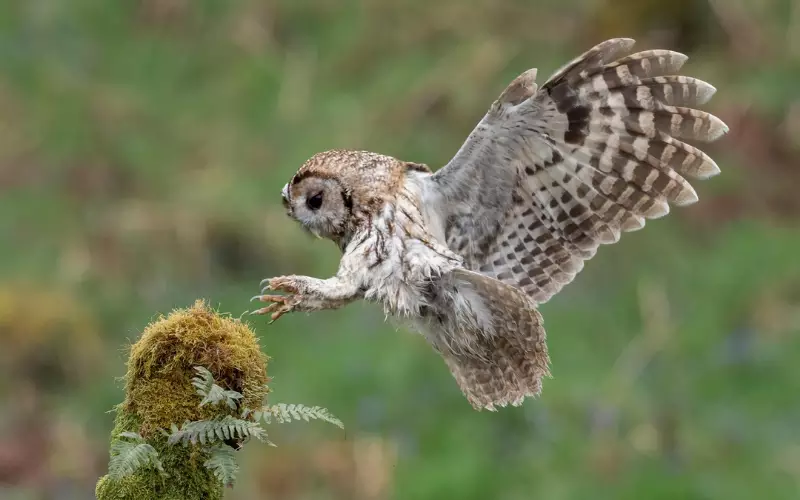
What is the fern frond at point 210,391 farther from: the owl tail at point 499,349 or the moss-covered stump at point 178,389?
the owl tail at point 499,349

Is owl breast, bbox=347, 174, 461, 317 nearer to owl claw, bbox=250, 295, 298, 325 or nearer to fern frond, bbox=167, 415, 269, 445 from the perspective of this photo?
owl claw, bbox=250, 295, 298, 325

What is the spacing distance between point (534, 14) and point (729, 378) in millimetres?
6432

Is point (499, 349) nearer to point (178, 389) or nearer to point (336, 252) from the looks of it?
point (178, 389)

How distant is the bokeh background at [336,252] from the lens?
28.2ft

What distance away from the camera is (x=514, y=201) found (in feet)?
17.7

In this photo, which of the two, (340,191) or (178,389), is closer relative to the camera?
(178,389)

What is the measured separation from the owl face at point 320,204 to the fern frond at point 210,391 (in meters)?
1.70

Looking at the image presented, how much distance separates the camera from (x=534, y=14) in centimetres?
1428

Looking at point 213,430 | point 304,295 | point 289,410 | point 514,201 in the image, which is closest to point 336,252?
point 514,201

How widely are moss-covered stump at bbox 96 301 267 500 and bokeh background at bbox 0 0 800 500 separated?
4.82m

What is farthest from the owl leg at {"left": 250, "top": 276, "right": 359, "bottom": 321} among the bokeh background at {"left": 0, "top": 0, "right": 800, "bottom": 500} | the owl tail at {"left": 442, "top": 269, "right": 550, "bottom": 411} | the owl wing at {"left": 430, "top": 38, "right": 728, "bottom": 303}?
the bokeh background at {"left": 0, "top": 0, "right": 800, "bottom": 500}

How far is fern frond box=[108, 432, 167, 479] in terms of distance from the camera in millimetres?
3373

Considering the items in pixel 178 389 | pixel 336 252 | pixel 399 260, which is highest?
pixel 336 252

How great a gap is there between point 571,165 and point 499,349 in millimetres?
928
